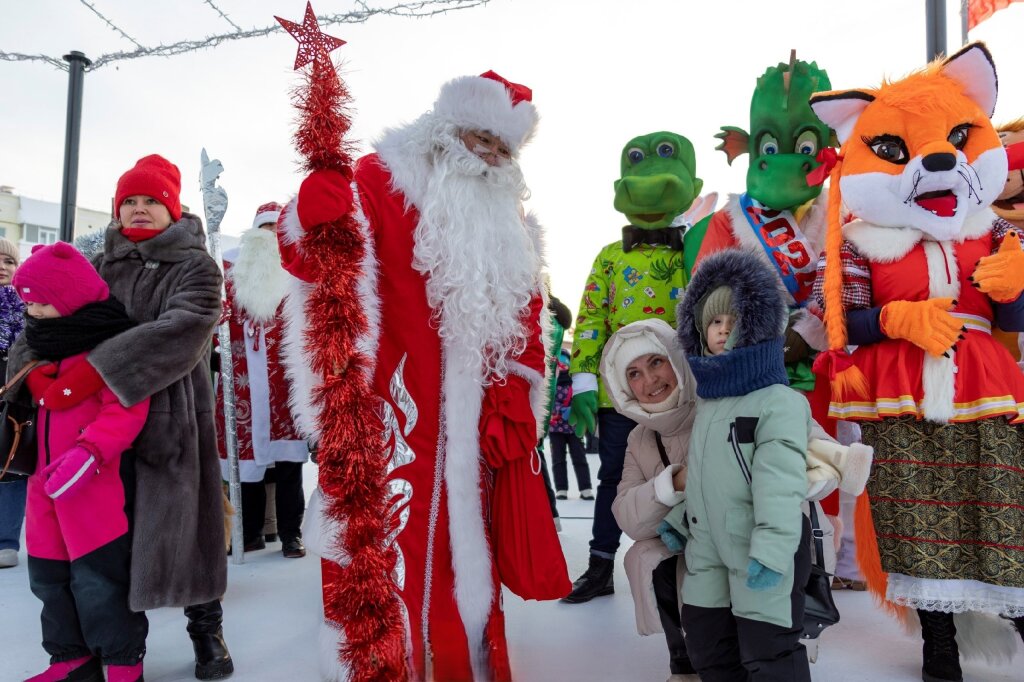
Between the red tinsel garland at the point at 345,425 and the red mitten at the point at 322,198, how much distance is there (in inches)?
1.4

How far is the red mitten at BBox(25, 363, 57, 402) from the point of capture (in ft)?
7.27

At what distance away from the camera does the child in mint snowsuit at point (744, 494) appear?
1.76m

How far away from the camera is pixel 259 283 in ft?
13.2

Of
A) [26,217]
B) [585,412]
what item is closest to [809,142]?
[585,412]

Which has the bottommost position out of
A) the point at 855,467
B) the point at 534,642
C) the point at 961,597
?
the point at 534,642

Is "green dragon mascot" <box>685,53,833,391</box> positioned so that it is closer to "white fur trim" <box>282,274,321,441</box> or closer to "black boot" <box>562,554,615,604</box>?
"black boot" <box>562,554,615,604</box>

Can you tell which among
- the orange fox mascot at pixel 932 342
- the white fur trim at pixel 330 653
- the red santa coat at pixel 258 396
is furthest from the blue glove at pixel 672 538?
the red santa coat at pixel 258 396

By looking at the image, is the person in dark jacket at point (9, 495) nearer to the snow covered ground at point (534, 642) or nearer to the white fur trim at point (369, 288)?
the snow covered ground at point (534, 642)

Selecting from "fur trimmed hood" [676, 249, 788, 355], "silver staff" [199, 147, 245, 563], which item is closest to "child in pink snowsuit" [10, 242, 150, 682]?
"silver staff" [199, 147, 245, 563]

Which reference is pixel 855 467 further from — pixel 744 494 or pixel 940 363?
pixel 940 363

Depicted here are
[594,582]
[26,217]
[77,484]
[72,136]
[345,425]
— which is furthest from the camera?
[26,217]

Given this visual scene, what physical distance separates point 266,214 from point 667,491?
315cm

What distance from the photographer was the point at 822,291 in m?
2.54

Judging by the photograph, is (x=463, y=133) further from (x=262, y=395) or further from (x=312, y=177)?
(x=262, y=395)
